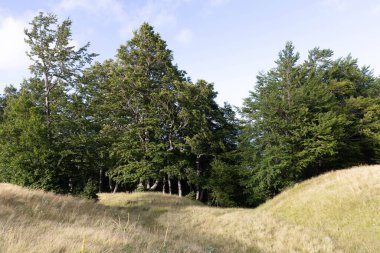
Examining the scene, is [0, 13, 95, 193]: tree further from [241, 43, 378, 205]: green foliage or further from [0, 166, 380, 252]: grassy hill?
[241, 43, 378, 205]: green foliage

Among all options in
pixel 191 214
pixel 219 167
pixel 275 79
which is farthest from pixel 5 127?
pixel 275 79

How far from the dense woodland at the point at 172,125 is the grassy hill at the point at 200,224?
5813 millimetres

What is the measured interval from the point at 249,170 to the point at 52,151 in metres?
19.9

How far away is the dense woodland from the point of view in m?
22.4

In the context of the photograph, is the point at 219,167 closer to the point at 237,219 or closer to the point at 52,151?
the point at 237,219

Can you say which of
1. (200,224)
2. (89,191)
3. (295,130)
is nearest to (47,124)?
(89,191)

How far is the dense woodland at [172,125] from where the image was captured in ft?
73.4

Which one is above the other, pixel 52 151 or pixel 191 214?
pixel 52 151

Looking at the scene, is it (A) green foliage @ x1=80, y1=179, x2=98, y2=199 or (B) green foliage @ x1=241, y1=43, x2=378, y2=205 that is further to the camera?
(B) green foliage @ x1=241, y1=43, x2=378, y2=205

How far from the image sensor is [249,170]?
103 ft

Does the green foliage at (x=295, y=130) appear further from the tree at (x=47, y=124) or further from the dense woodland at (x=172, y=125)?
the tree at (x=47, y=124)

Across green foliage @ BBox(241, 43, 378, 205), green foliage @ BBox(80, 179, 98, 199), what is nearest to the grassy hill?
green foliage @ BBox(80, 179, 98, 199)

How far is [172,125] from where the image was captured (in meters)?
35.2

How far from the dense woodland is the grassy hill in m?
5.81
